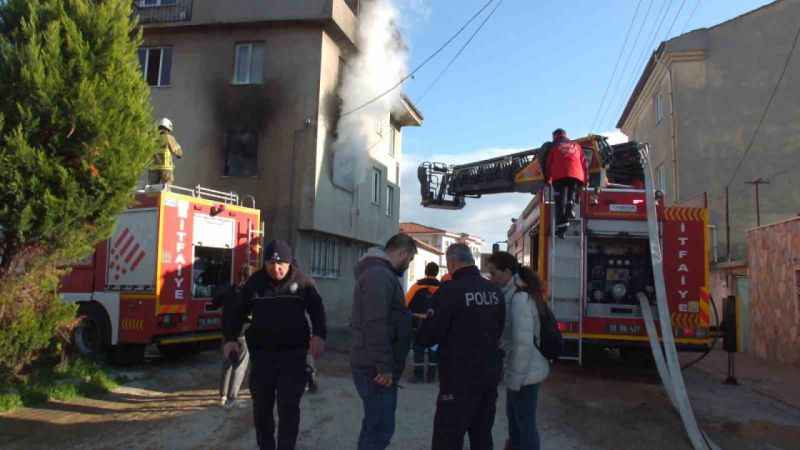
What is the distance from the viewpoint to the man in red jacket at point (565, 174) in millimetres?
8641

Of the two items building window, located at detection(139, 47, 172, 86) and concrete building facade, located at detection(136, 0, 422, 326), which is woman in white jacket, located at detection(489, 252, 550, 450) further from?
building window, located at detection(139, 47, 172, 86)

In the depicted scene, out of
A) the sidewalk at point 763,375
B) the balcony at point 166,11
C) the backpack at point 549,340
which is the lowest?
the sidewalk at point 763,375

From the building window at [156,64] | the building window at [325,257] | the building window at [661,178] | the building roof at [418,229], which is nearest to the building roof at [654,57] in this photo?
the building window at [661,178]

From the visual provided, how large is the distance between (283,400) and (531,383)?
5.99 feet

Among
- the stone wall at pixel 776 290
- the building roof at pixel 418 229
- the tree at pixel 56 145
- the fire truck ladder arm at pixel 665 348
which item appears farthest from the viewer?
the building roof at pixel 418 229

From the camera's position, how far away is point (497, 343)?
13.9 ft

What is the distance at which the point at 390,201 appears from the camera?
24.4 metres

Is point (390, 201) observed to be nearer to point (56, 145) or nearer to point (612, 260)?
point (612, 260)

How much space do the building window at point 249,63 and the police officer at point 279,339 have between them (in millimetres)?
14053

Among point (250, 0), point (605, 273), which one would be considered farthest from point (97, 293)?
point (250, 0)

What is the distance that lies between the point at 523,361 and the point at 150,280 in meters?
6.18

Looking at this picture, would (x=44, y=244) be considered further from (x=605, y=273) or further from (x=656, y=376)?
(x=656, y=376)

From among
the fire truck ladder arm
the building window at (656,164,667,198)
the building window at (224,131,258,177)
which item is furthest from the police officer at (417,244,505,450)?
the building window at (656,164,667,198)

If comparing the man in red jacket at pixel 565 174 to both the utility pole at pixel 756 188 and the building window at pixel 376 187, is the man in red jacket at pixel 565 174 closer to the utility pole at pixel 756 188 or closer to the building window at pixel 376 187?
the utility pole at pixel 756 188
